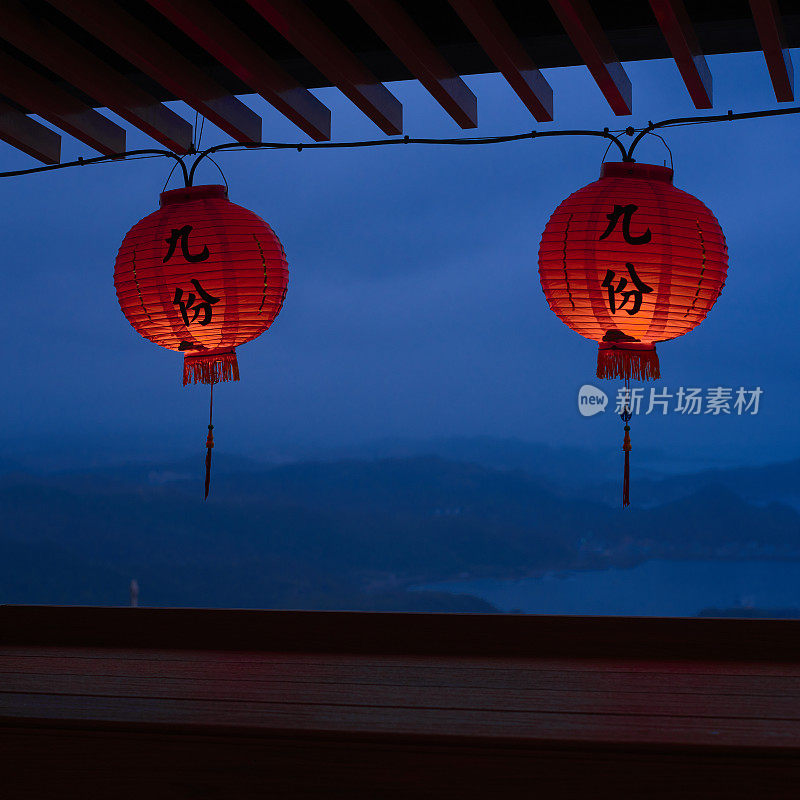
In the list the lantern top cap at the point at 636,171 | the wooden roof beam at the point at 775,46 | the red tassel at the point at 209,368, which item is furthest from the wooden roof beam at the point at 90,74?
the wooden roof beam at the point at 775,46

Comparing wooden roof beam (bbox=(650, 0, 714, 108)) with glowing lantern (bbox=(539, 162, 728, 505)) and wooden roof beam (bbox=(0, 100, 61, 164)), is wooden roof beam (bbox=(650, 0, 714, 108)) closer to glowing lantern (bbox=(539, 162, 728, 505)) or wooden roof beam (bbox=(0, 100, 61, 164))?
glowing lantern (bbox=(539, 162, 728, 505))

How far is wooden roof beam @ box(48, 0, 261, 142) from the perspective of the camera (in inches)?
102

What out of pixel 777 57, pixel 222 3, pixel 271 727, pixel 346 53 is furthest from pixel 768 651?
pixel 222 3

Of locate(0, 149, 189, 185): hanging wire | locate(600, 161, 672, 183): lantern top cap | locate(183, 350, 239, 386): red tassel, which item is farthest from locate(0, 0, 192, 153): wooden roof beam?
locate(600, 161, 672, 183): lantern top cap

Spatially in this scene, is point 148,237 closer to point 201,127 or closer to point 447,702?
point 201,127

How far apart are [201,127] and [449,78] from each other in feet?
3.62

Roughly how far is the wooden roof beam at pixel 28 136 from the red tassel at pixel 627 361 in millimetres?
2300

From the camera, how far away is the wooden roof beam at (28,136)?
11.2ft

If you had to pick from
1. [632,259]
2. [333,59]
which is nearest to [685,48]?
[632,259]

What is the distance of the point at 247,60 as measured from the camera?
9.32 feet

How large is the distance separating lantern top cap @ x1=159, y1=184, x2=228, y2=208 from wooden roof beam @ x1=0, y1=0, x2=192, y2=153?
0.46 metres

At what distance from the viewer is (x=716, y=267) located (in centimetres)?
263

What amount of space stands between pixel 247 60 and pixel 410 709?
195cm

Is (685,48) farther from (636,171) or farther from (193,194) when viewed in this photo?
(193,194)
